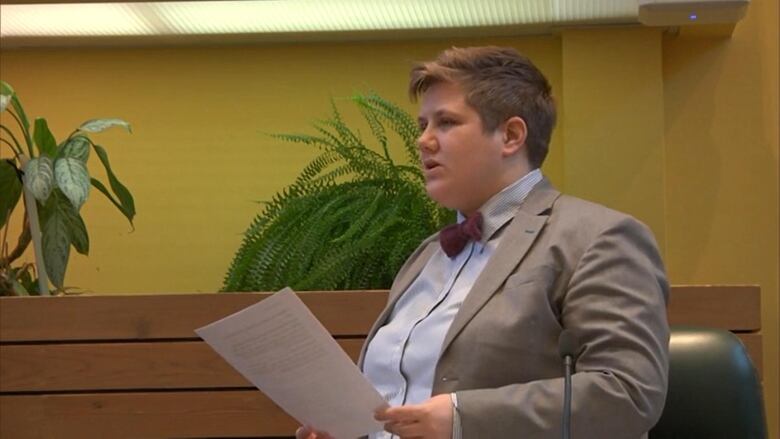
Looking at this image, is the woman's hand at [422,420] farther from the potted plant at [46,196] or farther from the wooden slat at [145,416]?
the potted plant at [46,196]

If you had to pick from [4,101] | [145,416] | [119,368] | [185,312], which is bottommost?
[145,416]

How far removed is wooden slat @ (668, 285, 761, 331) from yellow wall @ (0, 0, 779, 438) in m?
0.62

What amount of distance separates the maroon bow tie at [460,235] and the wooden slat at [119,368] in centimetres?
97

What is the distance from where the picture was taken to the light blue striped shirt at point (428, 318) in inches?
69.9

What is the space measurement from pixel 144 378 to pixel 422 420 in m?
1.33

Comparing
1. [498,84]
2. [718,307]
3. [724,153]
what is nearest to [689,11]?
[724,153]

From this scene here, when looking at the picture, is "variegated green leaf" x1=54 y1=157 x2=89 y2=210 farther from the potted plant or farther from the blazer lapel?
the blazer lapel

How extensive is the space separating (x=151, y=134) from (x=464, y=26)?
1071 millimetres

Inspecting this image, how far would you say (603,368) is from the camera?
1585 mm

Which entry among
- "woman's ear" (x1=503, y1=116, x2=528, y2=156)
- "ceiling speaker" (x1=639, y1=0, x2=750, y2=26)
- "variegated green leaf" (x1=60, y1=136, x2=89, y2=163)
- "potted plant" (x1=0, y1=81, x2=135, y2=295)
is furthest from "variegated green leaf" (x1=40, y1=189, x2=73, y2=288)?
"ceiling speaker" (x1=639, y1=0, x2=750, y2=26)

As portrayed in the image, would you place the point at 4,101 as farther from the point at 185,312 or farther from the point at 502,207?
the point at 502,207

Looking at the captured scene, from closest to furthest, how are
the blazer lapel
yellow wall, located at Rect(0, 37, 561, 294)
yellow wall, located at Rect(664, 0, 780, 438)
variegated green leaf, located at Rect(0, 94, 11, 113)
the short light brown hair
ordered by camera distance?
the blazer lapel < the short light brown hair < variegated green leaf, located at Rect(0, 94, 11, 113) < yellow wall, located at Rect(664, 0, 780, 438) < yellow wall, located at Rect(0, 37, 561, 294)

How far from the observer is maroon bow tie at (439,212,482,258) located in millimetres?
1867

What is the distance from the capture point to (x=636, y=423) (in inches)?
62.8
